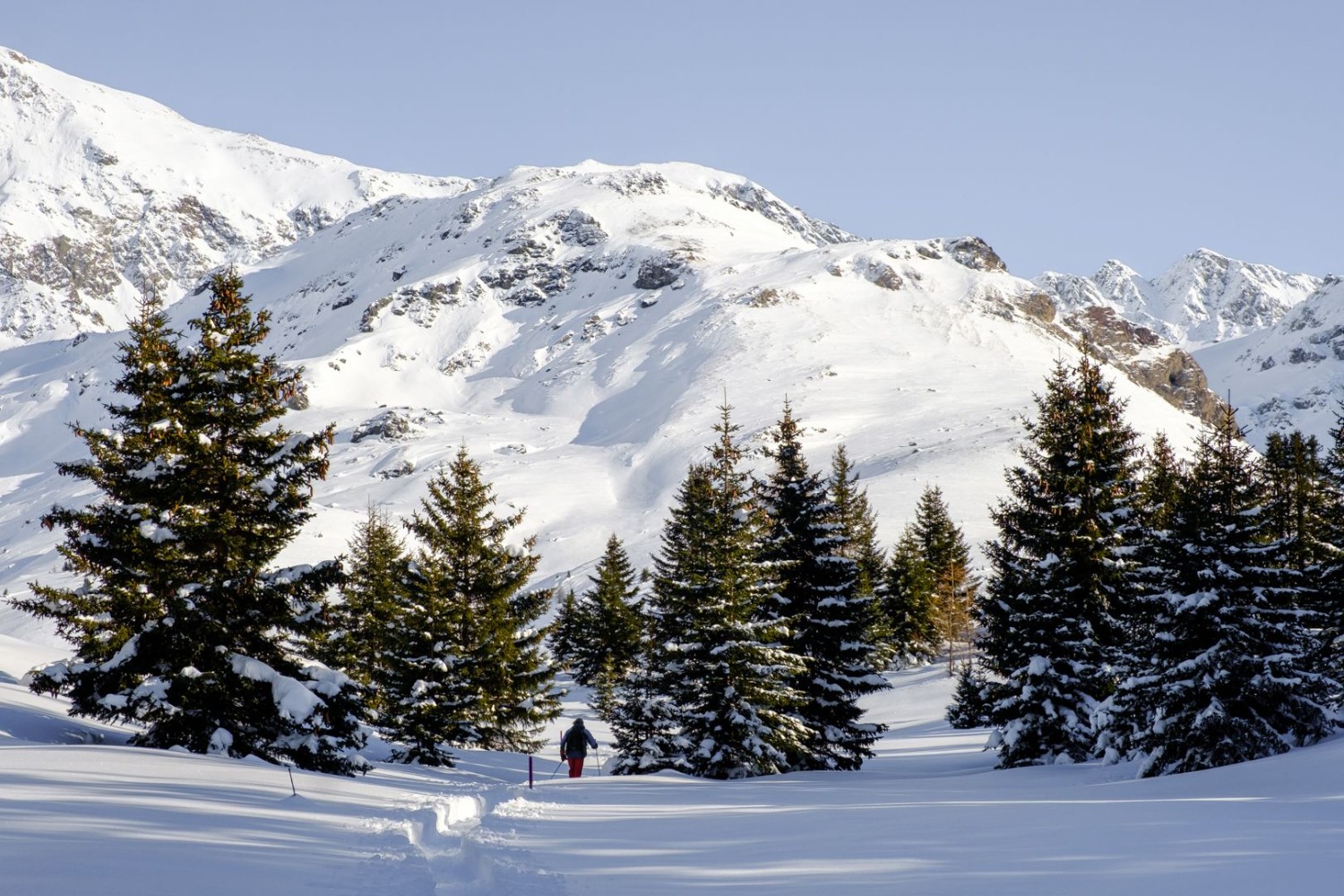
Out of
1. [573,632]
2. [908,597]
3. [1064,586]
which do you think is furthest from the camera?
[573,632]

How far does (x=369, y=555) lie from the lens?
116 feet

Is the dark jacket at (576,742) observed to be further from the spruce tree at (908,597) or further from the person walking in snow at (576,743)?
the spruce tree at (908,597)

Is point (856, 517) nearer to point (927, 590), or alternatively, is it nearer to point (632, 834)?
point (927, 590)

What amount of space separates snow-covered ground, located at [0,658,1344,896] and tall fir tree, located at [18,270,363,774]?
1.65 meters

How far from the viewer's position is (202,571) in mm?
15875

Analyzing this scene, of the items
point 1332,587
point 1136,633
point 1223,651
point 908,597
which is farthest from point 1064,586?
point 908,597

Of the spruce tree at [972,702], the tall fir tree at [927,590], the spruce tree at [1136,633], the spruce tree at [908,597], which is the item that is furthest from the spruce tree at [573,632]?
the spruce tree at [1136,633]

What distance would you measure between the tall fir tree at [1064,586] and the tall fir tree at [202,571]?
1322 centimetres

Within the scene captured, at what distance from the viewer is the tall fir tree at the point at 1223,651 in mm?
16844

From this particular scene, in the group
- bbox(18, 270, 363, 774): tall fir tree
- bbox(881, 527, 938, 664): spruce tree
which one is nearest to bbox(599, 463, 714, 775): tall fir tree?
bbox(18, 270, 363, 774): tall fir tree

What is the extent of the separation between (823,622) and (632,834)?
583 inches

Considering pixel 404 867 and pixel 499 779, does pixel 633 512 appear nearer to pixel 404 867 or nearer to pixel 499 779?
pixel 499 779

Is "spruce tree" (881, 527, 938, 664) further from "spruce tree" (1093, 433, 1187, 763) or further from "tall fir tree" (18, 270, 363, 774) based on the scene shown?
"tall fir tree" (18, 270, 363, 774)

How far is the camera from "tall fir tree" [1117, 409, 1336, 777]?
1684 centimetres
